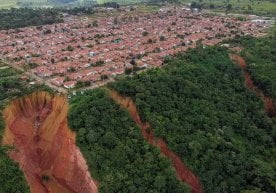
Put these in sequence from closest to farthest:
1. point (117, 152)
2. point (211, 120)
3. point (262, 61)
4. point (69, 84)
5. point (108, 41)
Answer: point (117, 152)
point (211, 120)
point (69, 84)
point (262, 61)
point (108, 41)

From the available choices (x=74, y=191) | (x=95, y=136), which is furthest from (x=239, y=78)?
(x=74, y=191)

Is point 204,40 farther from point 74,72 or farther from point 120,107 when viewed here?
Answer: point 120,107

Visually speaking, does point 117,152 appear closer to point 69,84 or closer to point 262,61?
point 69,84

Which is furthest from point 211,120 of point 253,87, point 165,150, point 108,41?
point 108,41

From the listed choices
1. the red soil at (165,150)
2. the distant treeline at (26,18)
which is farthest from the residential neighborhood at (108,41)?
the red soil at (165,150)

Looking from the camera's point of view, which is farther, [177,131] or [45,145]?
[177,131]

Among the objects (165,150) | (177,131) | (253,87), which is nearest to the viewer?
(165,150)

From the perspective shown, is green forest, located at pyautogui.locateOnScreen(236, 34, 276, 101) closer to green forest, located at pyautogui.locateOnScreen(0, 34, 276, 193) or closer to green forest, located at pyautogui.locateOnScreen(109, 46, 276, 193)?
green forest, located at pyautogui.locateOnScreen(0, 34, 276, 193)
